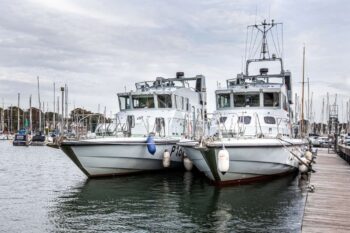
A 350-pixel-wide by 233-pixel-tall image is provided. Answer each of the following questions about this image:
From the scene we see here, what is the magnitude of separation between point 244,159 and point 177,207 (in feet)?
14.3

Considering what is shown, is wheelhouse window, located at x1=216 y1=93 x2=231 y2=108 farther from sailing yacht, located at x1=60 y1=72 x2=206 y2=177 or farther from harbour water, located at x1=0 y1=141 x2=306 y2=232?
harbour water, located at x1=0 y1=141 x2=306 y2=232

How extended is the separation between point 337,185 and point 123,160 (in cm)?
935

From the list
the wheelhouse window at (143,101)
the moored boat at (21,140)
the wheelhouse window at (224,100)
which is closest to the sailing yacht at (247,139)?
the wheelhouse window at (224,100)

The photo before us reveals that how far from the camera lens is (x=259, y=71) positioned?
88.4ft

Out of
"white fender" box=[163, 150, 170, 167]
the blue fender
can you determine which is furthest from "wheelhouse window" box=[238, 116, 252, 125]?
the blue fender

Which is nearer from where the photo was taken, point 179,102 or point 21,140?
point 179,102

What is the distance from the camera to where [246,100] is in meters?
22.3

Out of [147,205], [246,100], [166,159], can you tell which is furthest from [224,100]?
[147,205]

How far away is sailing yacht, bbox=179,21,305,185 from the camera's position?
17500 mm

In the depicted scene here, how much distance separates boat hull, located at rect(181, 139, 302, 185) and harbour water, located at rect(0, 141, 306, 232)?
47 cm

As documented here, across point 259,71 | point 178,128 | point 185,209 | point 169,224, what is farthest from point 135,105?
point 169,224

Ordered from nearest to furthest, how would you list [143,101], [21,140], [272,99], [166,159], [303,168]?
[166,159] < [303,168] < [272,99] < [143,101] < [21,140]

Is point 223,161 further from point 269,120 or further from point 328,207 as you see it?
point 269,120

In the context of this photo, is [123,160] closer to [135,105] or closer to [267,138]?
[135,105]
